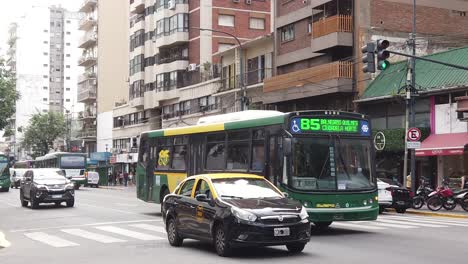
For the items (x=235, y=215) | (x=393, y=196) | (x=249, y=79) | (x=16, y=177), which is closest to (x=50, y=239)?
(x=235, y=215)

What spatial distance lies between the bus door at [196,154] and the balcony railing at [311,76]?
17176 mm

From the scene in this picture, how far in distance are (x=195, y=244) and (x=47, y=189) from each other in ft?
52.6

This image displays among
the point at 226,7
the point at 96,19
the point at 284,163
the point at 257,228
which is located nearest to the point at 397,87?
the point at 284,163

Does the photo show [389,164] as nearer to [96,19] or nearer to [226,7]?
[226,7]

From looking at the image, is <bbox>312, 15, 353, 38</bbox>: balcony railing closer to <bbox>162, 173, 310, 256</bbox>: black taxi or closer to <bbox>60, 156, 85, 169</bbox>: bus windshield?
<bbox>162, 173, 310, 256</bbox>: black taxi

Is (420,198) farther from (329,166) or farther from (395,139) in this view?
(329,166)

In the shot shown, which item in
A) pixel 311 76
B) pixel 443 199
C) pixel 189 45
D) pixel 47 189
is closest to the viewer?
pixel 443 199

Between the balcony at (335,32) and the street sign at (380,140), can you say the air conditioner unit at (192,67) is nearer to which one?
the balcony at (335,32)

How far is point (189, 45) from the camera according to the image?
208 ft

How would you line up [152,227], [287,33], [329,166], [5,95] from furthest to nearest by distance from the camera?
[287,33]
[5,95]
[152,227]
[329,166]

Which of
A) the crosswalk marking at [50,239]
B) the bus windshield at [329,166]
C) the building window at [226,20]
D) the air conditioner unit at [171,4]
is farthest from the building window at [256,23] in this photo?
the bus windshield at [329,166]

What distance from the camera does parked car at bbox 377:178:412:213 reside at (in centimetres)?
Answer: 2470

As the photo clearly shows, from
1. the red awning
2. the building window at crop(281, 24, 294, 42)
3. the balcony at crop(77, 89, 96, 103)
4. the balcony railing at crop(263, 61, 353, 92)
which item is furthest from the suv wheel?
the balcony at crop(77, 89, 96, 103)

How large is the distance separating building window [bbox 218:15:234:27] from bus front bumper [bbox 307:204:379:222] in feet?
157
